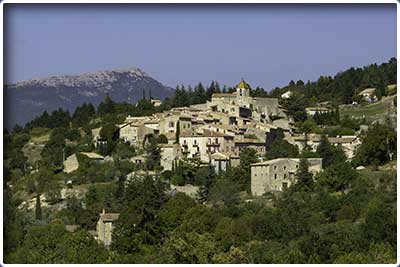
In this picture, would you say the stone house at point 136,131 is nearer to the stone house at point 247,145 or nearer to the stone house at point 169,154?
the stone house at point 169,154

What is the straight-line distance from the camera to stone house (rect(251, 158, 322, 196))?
21438 mm

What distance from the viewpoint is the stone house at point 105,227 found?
54.3 feet

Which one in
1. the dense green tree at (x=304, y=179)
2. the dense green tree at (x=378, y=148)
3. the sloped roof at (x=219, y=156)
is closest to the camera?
the dense green tree at (x=304, y=179)

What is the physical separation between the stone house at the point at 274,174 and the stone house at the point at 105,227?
4.55m

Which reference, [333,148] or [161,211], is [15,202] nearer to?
[161,211]

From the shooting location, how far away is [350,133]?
1038 inches

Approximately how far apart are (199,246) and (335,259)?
1927 millimetres

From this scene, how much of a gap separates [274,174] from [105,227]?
571 centimetres

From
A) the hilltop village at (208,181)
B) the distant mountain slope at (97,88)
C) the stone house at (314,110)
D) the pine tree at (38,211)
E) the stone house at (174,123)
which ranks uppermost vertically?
the distant mountain slope at (97,88)

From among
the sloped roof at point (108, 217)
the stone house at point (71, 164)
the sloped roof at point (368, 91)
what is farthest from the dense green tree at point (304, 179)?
the sloped roof at point (368, 91)

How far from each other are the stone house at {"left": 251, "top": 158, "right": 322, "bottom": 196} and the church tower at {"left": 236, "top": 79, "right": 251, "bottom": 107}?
26.5ft

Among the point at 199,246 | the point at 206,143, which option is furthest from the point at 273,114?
the point at 199,246

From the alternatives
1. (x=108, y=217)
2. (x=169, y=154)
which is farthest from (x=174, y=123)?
(x=108, y=217)

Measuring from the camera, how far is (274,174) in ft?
70.9
